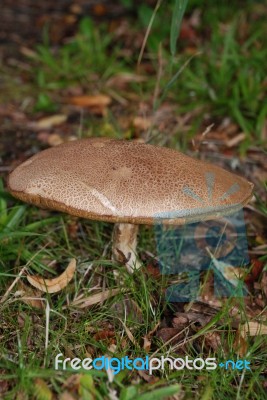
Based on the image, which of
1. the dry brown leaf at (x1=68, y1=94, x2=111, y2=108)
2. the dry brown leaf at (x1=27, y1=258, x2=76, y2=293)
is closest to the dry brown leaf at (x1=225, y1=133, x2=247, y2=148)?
the dry brown leaf at (x1=68, y1=94, x2=111, y2=108)

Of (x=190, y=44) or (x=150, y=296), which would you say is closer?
(x=150, y=296)

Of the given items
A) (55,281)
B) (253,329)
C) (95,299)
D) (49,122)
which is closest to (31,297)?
(55,281)

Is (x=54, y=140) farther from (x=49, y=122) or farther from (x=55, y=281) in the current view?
(x=55, y=281)

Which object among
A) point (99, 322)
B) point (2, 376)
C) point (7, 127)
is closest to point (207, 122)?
point (7, 127)

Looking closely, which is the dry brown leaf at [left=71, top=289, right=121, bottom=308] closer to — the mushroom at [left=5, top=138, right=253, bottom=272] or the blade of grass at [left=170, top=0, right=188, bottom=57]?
the mushroom at [left=5, top=138, right=253, bottom=272]

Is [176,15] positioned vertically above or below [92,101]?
above

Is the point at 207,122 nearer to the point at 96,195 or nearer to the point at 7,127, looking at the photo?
the point at 7,127
